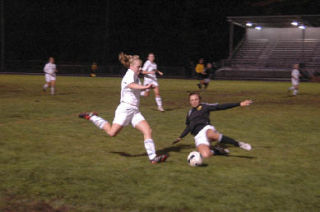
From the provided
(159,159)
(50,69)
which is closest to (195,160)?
(159,159)

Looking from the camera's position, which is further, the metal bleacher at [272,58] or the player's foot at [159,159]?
the metal bleacher at [272,58]

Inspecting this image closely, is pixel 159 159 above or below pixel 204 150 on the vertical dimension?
below

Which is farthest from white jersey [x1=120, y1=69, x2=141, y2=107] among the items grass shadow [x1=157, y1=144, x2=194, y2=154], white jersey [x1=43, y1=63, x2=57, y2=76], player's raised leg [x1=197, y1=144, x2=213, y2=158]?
white jersey [x1=43, y1=63, x2=57, y2=76]

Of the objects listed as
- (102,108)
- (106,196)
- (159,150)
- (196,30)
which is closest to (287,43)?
(196,30)

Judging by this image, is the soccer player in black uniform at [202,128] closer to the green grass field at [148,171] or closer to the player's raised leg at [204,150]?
the player's raised leg at [204,150]

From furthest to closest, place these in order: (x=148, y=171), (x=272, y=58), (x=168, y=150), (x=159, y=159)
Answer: (x=272, y=58), (x=168, y=150), (x=159, y=159), (x=148, y=171)

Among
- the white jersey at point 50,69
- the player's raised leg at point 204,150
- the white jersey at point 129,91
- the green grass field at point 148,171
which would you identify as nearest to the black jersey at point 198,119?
the player's raised leg at point 204,150

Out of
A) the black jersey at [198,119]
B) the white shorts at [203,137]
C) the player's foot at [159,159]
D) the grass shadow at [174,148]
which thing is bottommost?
the grass shadow at [174,148]

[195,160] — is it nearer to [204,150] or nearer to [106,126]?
[204,150]

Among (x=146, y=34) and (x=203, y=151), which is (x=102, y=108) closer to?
(x=203, y=151)

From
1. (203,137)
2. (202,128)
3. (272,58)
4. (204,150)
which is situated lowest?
(204,150)

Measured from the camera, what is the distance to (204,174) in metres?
6.24

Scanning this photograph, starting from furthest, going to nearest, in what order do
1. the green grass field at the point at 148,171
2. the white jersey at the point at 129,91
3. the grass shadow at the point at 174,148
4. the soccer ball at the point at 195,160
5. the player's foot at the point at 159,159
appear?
the grass shadow at the point at 174,148 → the white jersey at the point at 129,91 → the player's foot at the point at 159,159 → the soccer ball at the point at 195,160 → the green grass field at the point at 148,171

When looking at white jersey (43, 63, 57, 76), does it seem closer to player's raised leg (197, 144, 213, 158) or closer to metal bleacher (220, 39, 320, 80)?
player's raised leg (197, 144, 213, 158)
